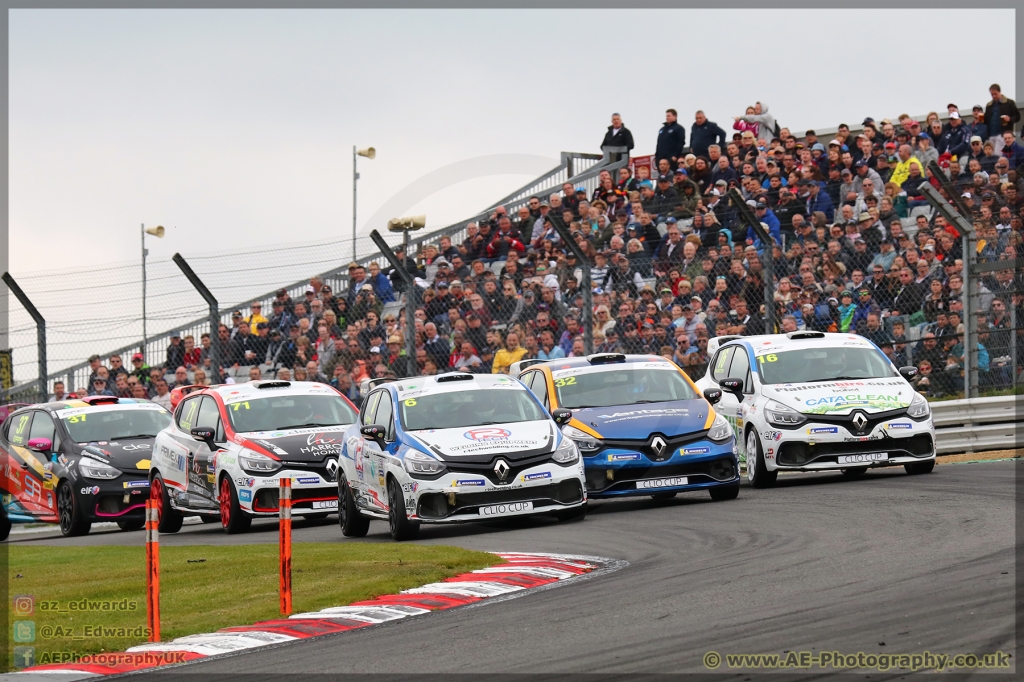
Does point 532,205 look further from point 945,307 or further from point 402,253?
point 945,307

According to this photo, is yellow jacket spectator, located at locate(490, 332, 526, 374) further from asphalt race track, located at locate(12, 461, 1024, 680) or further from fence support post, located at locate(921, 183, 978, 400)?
asphalt race track, located at locate(12, 461, 1024, 680)

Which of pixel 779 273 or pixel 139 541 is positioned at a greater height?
pixel 779 273

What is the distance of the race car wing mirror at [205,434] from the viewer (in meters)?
16.9

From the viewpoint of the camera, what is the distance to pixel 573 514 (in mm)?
14258

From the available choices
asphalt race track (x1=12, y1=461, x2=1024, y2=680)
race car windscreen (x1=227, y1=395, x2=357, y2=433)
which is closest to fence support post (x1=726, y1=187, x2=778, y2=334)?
race car windscreen (x1=227, y1=395, x2=357, y2=433)

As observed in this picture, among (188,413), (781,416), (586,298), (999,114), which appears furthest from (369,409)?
(999,114)

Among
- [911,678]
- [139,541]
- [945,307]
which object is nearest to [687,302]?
[945,307]

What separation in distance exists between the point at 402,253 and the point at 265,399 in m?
4.63

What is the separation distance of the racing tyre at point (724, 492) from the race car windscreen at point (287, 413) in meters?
4.59

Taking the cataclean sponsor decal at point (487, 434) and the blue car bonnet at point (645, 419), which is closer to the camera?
the cataclean sponsor decal at point (487, 434)

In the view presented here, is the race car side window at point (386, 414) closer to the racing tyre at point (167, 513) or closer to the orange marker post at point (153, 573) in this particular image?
the racing tyre at point (167, 513)

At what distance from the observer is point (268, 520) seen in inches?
752

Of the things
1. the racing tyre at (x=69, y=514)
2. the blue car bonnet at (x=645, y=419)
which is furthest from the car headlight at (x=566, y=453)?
the racing tyre at (x=69, y=514)

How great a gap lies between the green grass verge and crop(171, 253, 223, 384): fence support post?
24.7 feet
